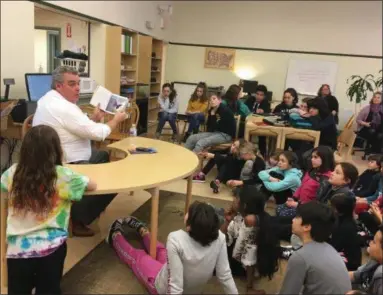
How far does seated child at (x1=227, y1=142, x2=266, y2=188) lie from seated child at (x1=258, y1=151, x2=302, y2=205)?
19 cm

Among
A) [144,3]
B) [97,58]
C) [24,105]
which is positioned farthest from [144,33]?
[24,105]

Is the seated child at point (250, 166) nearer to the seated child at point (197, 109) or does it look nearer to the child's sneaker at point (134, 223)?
the child's sneaker at point (134, 223)

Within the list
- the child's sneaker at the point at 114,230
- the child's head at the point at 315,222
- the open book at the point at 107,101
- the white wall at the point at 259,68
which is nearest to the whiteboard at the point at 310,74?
the white wall at the point at 259,68

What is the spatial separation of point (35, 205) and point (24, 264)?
0.27 metres

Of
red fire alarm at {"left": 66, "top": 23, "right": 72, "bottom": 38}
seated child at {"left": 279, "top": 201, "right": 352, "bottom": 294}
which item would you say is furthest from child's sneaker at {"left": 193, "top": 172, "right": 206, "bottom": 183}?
red fire alarm at {"left": 66, "top": 23, "right": 72, "bottom": 38}

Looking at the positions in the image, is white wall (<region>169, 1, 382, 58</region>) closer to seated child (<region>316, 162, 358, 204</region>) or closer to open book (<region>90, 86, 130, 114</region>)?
open book (<region>90, 86, 130, 114</region>)

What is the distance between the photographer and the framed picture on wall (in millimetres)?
8367

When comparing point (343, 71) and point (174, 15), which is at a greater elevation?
point (174, 15)

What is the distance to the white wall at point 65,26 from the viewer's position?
546 centimetres

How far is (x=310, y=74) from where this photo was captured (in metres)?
8.02

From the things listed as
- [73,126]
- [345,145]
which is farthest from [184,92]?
[73,126]

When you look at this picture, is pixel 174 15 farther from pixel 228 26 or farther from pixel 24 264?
pixel 24 264

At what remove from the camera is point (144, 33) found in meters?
7.01

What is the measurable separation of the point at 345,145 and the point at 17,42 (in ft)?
16.6
